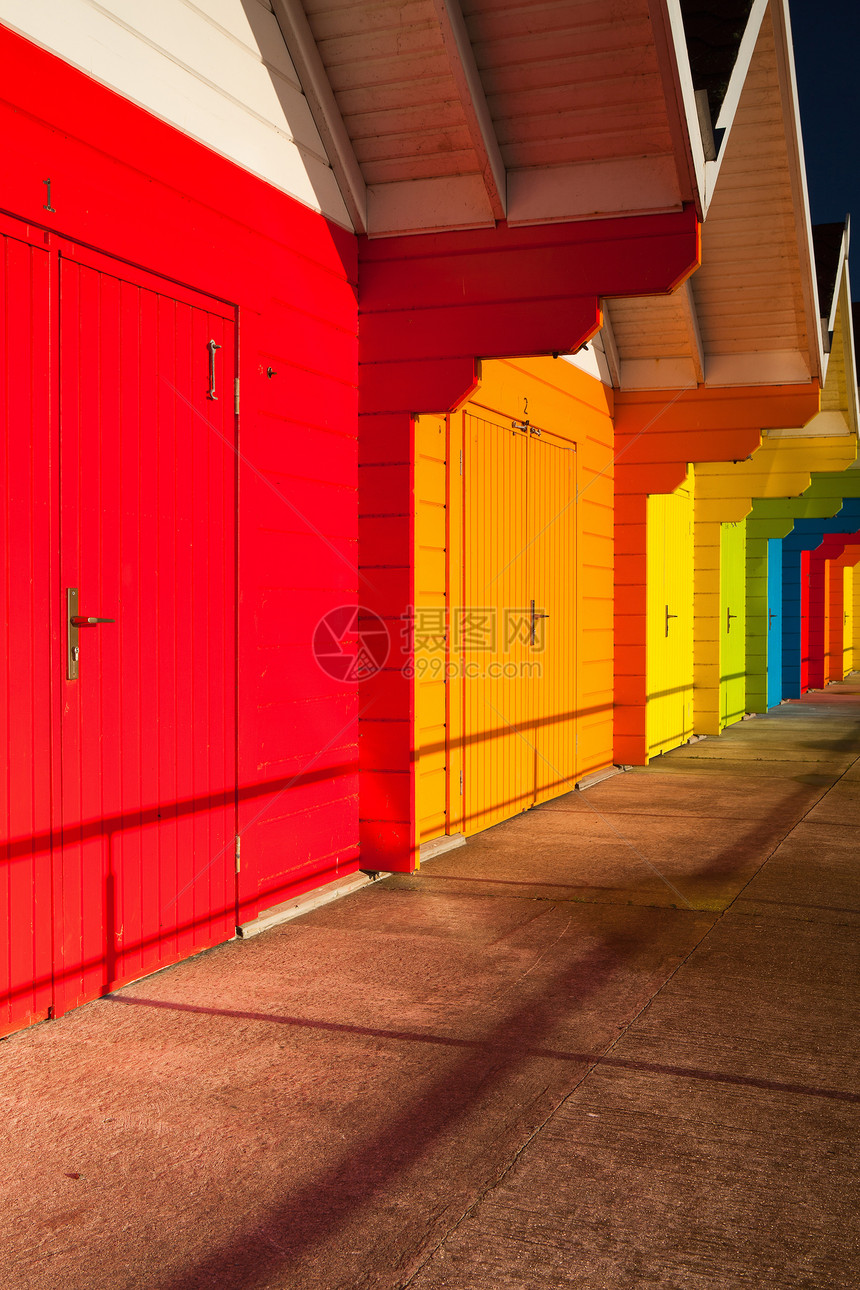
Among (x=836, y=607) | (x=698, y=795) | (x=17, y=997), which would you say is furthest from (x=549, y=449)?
(x=836, y=607)

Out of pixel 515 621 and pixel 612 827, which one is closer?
pixel 612 827

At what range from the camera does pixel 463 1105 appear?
3.02 m

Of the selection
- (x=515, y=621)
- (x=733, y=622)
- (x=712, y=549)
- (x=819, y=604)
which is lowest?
(x=515, y=621)

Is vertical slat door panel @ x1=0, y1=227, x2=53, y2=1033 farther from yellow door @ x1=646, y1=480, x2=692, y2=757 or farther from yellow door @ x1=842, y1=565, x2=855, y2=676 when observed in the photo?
yellow door @ x1=842, y1=565, x2=855, y2=676

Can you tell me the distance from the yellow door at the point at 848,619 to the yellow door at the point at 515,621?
20.2m

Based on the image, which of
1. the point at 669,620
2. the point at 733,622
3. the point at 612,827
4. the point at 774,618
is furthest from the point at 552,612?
the point at 774,618

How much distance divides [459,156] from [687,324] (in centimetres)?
393

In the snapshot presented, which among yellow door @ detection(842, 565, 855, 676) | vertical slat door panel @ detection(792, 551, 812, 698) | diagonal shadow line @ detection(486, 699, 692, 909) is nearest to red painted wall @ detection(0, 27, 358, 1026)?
diagonal shadow line @ detection(486, 699, 692, 909)

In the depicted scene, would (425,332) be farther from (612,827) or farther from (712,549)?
(712,549)

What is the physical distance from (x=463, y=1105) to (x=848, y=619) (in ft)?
90.6

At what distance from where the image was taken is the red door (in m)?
3.73

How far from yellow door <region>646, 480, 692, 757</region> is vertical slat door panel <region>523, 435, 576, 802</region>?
1.50 metres

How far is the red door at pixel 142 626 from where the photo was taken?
373 cm

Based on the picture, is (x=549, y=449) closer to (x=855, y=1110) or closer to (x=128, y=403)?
(x=128, y=403)
